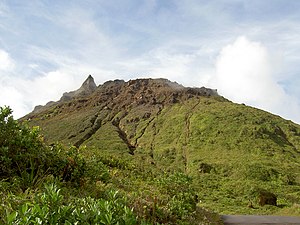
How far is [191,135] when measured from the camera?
83938 mm

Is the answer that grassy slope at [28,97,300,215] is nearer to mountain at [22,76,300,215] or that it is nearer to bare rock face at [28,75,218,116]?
mountain at [22,76,300,215]

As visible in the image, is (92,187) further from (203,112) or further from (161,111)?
(161,111)

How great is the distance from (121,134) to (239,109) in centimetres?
3201

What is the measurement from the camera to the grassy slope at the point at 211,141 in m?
54.6

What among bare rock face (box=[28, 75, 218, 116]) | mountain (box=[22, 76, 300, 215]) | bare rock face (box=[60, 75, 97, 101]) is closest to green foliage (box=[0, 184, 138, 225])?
mountain (box=[22, 76, 300, 215])

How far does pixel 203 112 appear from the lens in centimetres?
9662

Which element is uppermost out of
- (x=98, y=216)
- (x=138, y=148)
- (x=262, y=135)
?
A: (x=262, y=135)

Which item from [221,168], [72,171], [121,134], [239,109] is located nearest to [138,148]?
[121,134]

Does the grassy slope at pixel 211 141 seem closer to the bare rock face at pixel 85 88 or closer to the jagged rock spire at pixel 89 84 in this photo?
the bare rock face at pixel 85 88

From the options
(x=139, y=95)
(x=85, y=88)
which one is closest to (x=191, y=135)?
(x=139, y=95)

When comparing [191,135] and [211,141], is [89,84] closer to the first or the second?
[191,135]

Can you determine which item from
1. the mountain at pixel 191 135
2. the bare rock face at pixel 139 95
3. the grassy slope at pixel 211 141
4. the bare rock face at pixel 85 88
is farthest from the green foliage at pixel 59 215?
the bare rock face at pixel 85 88

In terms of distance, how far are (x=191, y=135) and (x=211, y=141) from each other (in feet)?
21.0

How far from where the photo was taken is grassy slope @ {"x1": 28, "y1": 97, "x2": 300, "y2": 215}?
2148 inches
